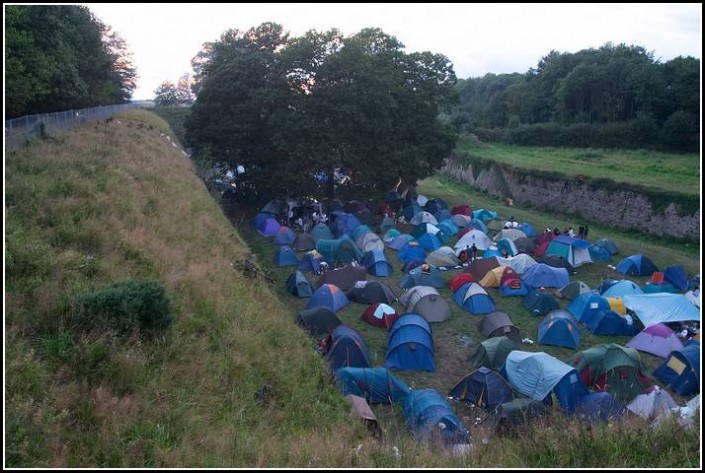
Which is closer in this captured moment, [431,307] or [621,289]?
[431,307]

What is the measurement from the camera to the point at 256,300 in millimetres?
10117

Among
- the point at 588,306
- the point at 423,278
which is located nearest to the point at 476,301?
the point at 423,278

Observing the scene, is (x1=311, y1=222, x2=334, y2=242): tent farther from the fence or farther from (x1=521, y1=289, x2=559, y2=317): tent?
the fence

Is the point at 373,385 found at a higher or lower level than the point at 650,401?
higher

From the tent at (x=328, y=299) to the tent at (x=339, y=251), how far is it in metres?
4.23

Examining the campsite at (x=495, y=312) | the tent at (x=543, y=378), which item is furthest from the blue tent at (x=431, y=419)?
the tent at (x=543, y=378)

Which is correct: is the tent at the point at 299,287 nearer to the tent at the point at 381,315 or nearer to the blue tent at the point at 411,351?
the tent at the point at 381,315

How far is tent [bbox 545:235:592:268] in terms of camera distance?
18.5 meters

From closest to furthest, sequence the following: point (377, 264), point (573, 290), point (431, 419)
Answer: point (431, 419), point (573, 290), point (377, 264)

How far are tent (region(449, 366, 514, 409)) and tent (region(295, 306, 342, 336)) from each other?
150 inches

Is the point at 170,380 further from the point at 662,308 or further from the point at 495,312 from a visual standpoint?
the point at 662,308

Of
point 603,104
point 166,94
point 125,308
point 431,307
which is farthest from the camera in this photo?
point 166,94

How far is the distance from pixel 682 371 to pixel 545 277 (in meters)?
5.91

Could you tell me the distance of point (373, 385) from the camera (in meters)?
A: 9.70
